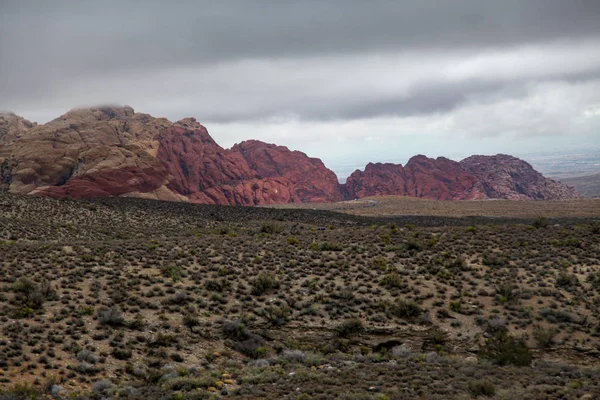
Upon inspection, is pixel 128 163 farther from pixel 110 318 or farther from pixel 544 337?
pixel 544 337

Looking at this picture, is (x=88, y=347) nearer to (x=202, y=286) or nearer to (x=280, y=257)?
(x=202, y=286)

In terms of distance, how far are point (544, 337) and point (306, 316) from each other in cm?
1279

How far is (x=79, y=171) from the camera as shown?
3905 inches

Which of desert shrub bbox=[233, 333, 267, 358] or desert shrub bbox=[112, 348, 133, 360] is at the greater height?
desert shrub bbox=[112, 348, 133, 360]

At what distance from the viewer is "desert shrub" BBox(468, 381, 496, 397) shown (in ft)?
55.8

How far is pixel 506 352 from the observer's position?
22.5 meters

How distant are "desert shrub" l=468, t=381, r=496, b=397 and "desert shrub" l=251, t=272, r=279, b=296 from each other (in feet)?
53.2

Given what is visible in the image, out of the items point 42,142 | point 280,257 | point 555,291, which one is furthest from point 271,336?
point 42,142

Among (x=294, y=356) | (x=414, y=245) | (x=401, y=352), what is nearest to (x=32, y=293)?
(x=294, y=356)

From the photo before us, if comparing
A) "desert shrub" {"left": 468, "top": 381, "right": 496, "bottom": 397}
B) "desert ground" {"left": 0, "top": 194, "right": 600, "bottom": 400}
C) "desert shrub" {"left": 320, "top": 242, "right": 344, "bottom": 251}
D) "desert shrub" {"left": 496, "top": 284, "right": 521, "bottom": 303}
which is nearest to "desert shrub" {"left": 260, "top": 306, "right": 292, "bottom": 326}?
"desert ground" {"left": 0, "top": 194, "right": 600, "bottom": 400}

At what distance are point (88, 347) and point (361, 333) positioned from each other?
1386 cm

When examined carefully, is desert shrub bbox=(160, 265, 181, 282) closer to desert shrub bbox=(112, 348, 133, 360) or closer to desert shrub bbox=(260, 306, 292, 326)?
desert shrub bbox=(260, 306, 292, 326)

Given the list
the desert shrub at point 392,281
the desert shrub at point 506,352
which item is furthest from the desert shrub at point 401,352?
the desert shrub at point 392,281

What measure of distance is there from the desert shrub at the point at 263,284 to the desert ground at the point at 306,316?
90 millimetres
